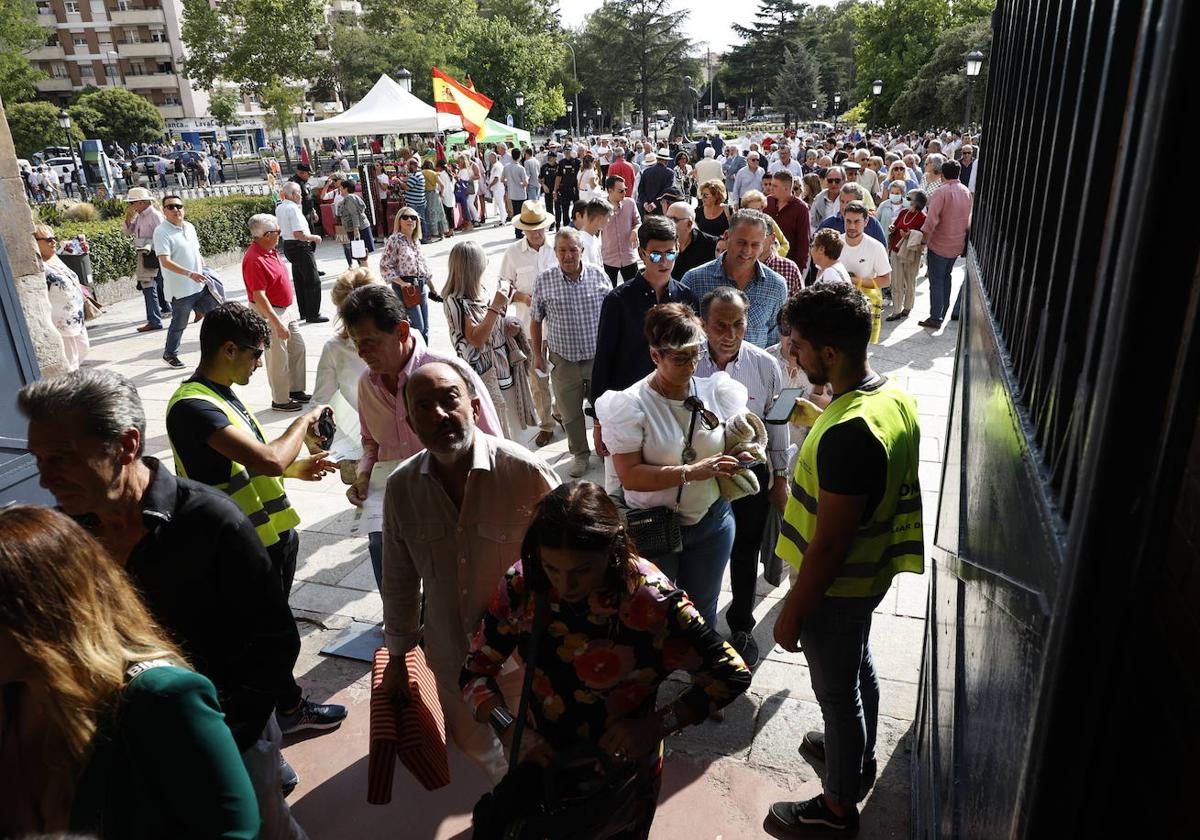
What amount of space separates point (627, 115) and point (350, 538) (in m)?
87.0

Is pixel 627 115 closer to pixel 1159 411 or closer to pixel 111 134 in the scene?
pixel 111 134

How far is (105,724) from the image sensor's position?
5.27 ft

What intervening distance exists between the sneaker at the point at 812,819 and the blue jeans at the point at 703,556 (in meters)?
0.85

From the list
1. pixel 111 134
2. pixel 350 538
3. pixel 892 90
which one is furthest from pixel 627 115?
pixel 350 538

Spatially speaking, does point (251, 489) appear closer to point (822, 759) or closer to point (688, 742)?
point (688, 742)

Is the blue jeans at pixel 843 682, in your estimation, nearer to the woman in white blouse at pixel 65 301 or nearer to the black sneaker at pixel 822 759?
the black sneaker at pixel 822 759

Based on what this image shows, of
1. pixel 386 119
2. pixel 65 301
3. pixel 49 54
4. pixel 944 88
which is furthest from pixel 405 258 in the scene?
pixel 49 54

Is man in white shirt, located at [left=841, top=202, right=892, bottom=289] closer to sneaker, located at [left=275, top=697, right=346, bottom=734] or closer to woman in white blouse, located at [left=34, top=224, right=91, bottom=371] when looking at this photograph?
sneaker, located at [left=275, top=697, right=346, bottom=734]

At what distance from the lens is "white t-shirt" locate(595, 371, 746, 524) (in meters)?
3.18

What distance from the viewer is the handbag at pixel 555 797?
2104mm

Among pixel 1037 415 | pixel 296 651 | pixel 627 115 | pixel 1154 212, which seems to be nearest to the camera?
pixel 1154 212

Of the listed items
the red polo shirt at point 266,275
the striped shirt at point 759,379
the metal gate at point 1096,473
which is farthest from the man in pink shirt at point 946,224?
the metal gate at point 1096,473

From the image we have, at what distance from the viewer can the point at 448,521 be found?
278cm

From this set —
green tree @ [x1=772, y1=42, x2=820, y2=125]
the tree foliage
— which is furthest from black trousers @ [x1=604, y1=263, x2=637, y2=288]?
green tree @ [x1=772, y1=42, x2=820, y2=125]
